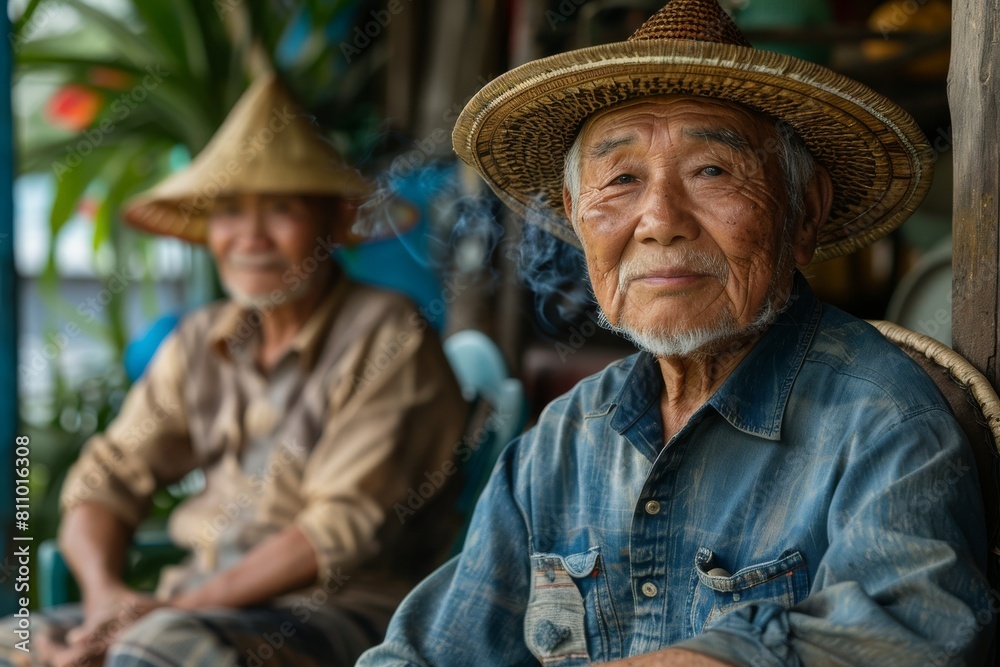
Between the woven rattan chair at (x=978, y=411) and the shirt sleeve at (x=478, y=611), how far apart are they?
2.36ft

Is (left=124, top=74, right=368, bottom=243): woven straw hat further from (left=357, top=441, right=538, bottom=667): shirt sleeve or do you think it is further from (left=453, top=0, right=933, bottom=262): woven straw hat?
(left=357, top=441, right=538, bottom=667): shirt sleeve

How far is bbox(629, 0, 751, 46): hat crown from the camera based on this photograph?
1600mm

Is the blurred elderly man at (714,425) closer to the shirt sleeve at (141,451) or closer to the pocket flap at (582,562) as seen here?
the pocket flap at (582,562)

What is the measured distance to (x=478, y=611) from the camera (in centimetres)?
173

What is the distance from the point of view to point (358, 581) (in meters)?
3.03

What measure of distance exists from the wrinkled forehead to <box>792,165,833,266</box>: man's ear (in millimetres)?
153

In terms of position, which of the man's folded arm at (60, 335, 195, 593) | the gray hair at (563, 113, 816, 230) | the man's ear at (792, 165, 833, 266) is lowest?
the man's folded arm at (60, 335, 195, 593)

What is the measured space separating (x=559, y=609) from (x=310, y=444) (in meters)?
1.75

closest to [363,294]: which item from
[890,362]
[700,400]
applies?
[700,400]

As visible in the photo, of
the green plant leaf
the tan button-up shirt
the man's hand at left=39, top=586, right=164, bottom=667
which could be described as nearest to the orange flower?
the green plant leaf

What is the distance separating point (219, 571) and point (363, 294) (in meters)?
0.99

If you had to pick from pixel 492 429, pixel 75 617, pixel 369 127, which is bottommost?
pixel 75 617

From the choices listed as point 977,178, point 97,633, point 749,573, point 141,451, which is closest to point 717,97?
point 977,178

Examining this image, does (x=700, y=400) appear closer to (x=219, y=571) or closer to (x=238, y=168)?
(x=219, y=571)
